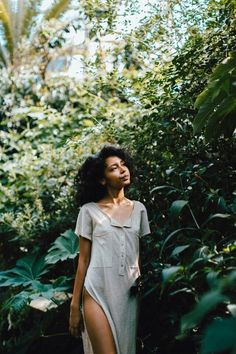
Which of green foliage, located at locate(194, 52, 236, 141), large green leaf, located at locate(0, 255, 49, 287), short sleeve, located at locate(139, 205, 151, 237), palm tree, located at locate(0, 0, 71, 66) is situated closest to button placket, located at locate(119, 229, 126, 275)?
short sleeve, located at locate(139, 205, 151, 237)

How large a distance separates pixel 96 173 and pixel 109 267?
61 cm

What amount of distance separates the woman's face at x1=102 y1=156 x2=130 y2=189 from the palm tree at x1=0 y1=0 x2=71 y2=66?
6.58 m

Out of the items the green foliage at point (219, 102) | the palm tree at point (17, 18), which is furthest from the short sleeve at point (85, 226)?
the palm tree at point (17, 18)

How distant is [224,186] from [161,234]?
0.52 m

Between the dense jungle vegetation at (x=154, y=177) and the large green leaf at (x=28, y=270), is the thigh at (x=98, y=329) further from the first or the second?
the large green leaf at (x=28, y=270)

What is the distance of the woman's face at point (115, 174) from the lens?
3.00 m

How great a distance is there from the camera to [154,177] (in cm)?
367

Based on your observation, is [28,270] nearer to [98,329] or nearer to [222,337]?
[98,329]

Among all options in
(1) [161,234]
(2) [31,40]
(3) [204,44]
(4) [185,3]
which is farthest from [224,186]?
(2) [31,40]

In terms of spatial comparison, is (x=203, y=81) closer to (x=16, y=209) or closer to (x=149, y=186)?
(x=149, y=186)

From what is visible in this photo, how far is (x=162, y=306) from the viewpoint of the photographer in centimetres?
324

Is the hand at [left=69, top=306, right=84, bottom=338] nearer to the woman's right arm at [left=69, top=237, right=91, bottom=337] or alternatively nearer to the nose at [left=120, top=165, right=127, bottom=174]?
the woman's right arm at [left=69, top=237, right=91, bottom=337]

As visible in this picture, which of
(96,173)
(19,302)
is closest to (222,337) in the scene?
(96,173)

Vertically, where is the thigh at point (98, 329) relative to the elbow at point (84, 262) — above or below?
below
